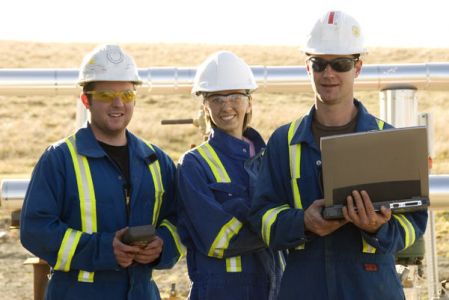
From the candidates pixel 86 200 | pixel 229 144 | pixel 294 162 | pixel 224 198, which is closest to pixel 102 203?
pixel 86 200

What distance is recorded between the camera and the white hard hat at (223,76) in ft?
15.7

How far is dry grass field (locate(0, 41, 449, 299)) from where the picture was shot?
19.0 m

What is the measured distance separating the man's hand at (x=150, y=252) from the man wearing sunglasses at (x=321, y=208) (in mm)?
480

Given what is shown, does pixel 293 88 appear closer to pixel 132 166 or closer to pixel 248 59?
pixel 132 166

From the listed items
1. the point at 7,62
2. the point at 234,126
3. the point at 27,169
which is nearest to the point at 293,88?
the point at 234,126

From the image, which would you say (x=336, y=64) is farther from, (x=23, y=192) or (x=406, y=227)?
(x=23, y=192)

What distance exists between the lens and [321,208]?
12.8 ft

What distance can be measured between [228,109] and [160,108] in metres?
20.8

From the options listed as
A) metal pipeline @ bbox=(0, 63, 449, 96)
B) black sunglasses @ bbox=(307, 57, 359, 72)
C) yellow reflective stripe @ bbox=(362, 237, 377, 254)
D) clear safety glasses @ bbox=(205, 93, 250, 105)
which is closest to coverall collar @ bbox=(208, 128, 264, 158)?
clear safety glasses @ bbox=(205, 93, 250, 105)

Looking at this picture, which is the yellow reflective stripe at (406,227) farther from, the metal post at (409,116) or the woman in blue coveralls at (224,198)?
the metal post at (409,116)

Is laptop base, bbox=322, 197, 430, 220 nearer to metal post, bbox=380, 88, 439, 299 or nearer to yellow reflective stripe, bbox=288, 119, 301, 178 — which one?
yellow reflective stripe, bbox=288, 119, 301, 178

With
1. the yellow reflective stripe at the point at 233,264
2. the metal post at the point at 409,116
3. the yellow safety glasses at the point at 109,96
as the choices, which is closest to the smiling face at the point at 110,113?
the yellow safety glasses at the point at 109,96

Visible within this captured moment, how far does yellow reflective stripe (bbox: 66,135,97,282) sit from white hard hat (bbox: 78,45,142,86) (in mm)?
366

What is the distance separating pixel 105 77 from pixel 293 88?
87.6 inches
